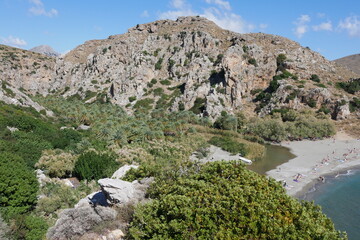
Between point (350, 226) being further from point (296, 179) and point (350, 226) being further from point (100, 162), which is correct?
point (100, 162)

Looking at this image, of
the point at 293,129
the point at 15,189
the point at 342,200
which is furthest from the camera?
the point at 293,129

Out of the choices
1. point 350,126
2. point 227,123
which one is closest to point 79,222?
point 227,123

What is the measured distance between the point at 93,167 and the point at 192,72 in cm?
6597

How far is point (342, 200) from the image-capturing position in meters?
27.2

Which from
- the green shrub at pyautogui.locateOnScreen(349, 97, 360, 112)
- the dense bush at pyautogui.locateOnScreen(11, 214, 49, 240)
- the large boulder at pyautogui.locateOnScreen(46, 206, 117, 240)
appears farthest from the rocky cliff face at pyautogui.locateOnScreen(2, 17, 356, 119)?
the dense bush at pyautogui.locateOnScreen(11, 214, 49, 240)

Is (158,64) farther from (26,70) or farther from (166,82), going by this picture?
(26,70)

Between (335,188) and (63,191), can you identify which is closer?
(63,191)

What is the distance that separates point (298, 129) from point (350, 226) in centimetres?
4061

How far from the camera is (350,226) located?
21.5 meters

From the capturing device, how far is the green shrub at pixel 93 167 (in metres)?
24.4

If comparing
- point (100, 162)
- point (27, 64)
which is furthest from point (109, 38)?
point (100, 162)

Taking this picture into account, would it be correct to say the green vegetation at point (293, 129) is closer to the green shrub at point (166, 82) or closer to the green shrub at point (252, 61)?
the green shrub at point (252, 61)

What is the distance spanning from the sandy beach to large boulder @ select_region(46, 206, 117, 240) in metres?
20.7

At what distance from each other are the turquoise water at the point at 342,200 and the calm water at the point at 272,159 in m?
7.46
